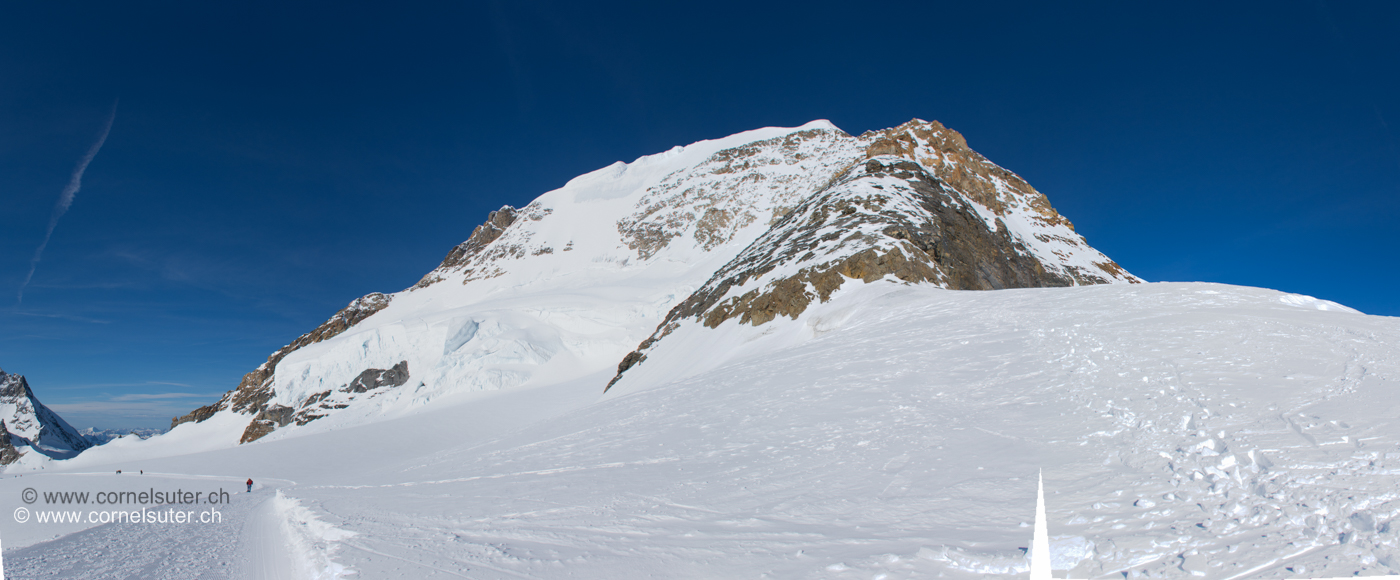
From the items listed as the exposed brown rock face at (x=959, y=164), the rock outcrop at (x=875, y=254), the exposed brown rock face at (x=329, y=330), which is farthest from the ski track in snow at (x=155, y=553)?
the exposed brown rock face at (x=959, y=164)

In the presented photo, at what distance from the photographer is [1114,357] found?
9.56 meters

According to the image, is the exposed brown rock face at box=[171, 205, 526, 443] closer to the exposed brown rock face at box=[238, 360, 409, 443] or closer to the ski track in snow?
the exposed brown rock face at box=[238, 360, 409, 443]

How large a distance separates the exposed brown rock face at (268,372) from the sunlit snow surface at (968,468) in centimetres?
4049

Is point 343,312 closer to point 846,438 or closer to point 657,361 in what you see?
point 657,361

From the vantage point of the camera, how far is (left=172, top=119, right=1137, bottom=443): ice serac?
26.9 metres

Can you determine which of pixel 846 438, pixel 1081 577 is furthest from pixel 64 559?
pixel 1081 577

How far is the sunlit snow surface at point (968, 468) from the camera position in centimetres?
438

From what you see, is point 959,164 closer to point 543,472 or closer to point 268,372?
point 543,472

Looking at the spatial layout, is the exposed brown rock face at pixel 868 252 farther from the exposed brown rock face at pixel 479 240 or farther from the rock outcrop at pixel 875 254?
the exposed brown rock face at pixel 479 240

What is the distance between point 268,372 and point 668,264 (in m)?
38.4

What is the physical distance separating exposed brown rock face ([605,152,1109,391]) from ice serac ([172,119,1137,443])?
0.13 metres

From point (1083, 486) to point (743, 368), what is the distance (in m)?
10.7

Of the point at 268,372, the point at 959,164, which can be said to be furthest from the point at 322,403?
the point at 959,164

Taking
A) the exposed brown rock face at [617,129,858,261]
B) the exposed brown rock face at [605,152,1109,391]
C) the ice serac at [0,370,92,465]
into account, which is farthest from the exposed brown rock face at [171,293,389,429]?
the ice serac at [0,370,92,465]
